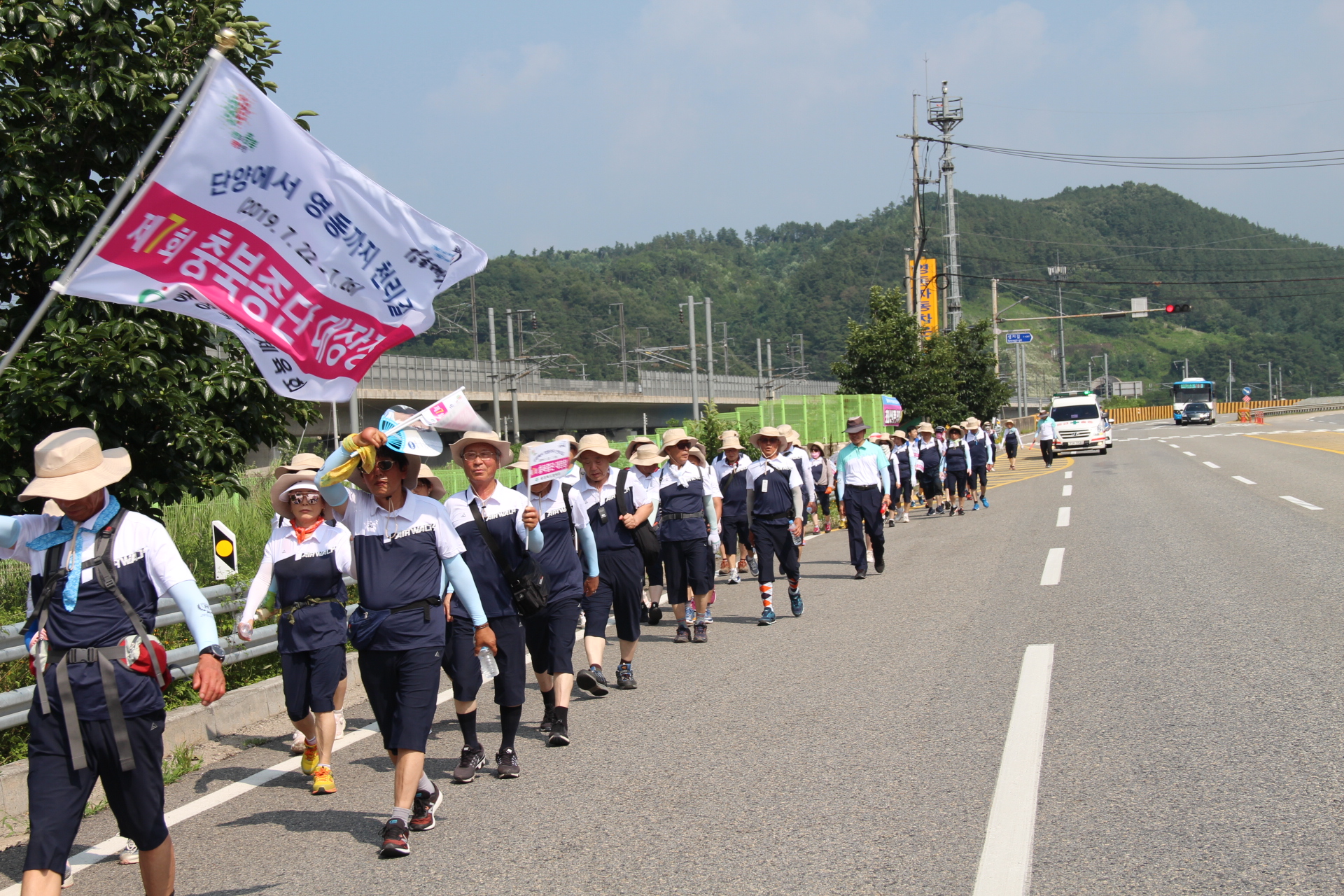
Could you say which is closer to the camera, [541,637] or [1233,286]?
[541,637]

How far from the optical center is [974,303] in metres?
168

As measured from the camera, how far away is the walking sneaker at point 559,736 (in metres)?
6.76

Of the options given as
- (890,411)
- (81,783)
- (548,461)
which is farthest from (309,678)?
(890,411)

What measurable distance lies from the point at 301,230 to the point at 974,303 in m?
A: 170

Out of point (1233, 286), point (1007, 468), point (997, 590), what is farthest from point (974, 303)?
point (997, 590)

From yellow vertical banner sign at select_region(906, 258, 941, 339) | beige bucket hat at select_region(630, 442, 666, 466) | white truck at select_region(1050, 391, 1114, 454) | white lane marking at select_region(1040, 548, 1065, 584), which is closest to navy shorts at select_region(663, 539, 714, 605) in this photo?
beige bucket hat at select_region(630, 442, 666, 466)

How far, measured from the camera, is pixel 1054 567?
13000 millimetres

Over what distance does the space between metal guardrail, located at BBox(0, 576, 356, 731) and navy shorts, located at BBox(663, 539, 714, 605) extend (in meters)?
A: 3.36

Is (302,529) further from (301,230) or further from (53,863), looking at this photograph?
(53,863)

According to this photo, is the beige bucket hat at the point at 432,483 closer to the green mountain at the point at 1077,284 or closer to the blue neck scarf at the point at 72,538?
the blue neck scarf at the point at 72,538

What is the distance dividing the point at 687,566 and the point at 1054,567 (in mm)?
4900

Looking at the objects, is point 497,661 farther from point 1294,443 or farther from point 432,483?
point 1294,443

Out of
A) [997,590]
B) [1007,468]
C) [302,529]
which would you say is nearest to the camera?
[302,529]

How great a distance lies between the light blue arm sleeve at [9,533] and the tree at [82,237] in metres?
3.04
